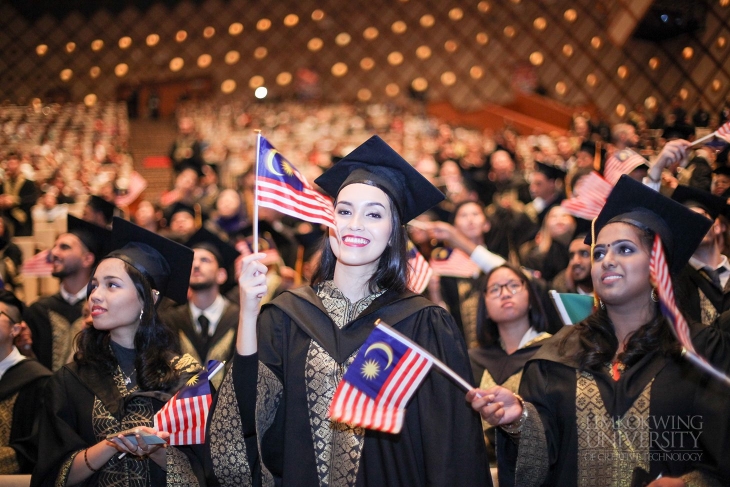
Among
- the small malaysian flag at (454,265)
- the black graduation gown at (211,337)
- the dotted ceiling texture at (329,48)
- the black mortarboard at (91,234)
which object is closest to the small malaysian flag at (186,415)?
the black mortarboard at (91,234)

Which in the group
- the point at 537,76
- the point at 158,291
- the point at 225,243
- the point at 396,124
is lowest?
the point at 158,291

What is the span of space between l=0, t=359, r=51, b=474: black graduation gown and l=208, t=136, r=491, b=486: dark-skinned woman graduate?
1.46 meters

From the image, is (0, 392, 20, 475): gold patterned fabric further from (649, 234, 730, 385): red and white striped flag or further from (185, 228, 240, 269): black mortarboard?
(649, 234, 730, 385): red and white striped flag

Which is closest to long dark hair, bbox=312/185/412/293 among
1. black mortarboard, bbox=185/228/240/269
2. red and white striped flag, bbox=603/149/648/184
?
red and white striped flag, bbox=603/149/648/184

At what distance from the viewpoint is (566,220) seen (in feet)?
18.7

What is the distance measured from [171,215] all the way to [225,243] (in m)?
1.92

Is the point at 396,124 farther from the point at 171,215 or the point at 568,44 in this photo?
the point at 171,215

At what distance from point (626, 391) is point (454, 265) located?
2703 millimetres

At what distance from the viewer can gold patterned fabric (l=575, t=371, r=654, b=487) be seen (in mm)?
2549

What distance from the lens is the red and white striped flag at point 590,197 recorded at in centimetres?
424

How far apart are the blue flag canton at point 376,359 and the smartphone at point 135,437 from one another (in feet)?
2.60

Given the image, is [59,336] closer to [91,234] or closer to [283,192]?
[91,234]

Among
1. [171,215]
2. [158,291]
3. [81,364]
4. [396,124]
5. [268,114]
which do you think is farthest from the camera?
[268,114]

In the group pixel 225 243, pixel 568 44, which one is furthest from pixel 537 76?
pixel 225 243
